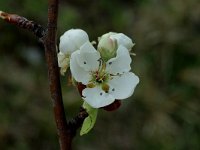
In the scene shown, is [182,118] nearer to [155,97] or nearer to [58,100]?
[155,97]

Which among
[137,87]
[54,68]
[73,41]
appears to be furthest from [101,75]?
[137,87]

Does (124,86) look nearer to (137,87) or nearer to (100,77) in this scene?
(100,77)

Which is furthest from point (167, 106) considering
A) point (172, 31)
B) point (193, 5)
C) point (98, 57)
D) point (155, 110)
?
point (98, 57)

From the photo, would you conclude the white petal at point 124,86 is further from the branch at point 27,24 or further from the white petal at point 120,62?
the branch at point 27,24

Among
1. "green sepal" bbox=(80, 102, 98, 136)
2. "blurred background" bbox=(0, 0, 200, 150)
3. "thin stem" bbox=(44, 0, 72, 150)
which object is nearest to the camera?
"thin stem" bbox=(44, 0, 72, 150)

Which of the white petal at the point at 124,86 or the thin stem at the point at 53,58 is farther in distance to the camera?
the white petal at the point at 124,86

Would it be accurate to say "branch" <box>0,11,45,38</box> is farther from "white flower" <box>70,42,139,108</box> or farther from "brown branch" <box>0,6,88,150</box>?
"white flower" <box>70,42,139,108</box>

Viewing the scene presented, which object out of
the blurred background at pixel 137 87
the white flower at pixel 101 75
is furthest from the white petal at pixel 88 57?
the blurred background at pixel 137 87

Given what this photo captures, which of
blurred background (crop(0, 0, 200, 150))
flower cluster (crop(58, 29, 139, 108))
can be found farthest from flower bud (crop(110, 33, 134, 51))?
blurred background (crop(0, 0, 200, 150))
